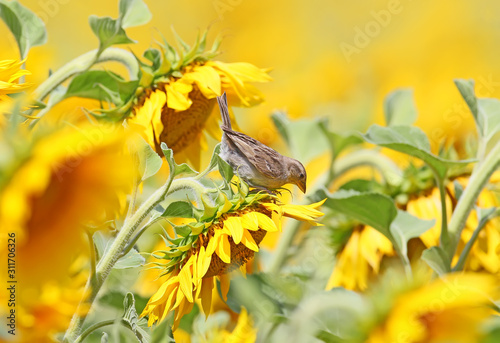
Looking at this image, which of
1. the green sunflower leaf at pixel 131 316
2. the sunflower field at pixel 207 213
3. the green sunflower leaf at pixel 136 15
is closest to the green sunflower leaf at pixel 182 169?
the sunflower field at pixel 207 213

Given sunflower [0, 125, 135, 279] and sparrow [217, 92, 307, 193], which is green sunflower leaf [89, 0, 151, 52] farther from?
sunflower [0, 125, 135, 279]

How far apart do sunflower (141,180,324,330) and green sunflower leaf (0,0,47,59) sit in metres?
0.33

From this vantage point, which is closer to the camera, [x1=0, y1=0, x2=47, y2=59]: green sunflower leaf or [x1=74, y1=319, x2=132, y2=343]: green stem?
[x1=74, y1=319, x2=132, y2=343]: green stem

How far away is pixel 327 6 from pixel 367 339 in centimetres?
392

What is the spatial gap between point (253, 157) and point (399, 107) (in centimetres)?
46

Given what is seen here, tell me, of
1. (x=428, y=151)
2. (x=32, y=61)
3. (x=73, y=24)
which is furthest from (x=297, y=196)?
(x=73, y=24)

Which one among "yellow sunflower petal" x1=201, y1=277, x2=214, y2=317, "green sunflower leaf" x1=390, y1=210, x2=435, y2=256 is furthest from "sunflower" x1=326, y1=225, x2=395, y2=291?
"yellow sunflower petal" x1=201, y1=277, x2=214, y2=317

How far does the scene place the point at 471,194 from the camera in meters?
1.00

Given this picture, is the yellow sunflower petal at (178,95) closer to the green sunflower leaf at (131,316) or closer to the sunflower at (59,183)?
the green sunflower leaf at (131,316)

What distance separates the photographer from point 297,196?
1.31 metres

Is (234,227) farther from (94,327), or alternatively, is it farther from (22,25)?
(22,25)

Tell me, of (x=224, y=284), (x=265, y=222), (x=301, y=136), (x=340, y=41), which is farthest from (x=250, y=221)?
(x=340, y=41)

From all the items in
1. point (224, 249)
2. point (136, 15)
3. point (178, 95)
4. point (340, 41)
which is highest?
point (136, 15)

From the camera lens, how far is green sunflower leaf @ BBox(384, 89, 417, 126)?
4.42 ft
